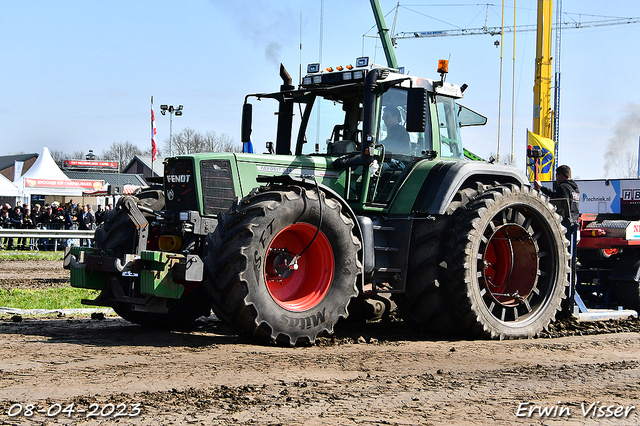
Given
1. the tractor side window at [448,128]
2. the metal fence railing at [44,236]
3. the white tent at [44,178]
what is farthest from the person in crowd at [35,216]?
the tractor side window at [448,128]

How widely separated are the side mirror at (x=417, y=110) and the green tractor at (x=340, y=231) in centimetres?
2

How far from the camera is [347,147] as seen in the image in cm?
814

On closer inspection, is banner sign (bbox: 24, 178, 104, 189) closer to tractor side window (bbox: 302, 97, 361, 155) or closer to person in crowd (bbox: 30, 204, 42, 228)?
person in crowd (bbox: 30, 204, 42, 228)

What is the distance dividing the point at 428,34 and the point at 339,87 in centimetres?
→ 6055

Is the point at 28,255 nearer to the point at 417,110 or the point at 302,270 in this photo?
the point at 302,270

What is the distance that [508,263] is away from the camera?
8492mm

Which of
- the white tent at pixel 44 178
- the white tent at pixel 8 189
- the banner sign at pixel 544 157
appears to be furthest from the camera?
the white tent at pixel 44 178

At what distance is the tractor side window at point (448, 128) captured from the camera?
8.49m

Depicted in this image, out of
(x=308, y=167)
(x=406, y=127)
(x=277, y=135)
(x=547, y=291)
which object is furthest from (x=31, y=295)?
(x=547, y=291)

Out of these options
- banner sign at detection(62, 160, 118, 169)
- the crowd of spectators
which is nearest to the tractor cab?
the crowd of spectators

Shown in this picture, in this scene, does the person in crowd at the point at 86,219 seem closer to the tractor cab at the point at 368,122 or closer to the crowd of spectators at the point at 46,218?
the crowd of spectators at the point at 46,218

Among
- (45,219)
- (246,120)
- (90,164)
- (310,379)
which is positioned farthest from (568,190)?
(90,164)

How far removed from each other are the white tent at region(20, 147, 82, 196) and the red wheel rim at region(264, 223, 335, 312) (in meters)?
31.5

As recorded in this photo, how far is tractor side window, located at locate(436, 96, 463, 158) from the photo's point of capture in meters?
8.49
